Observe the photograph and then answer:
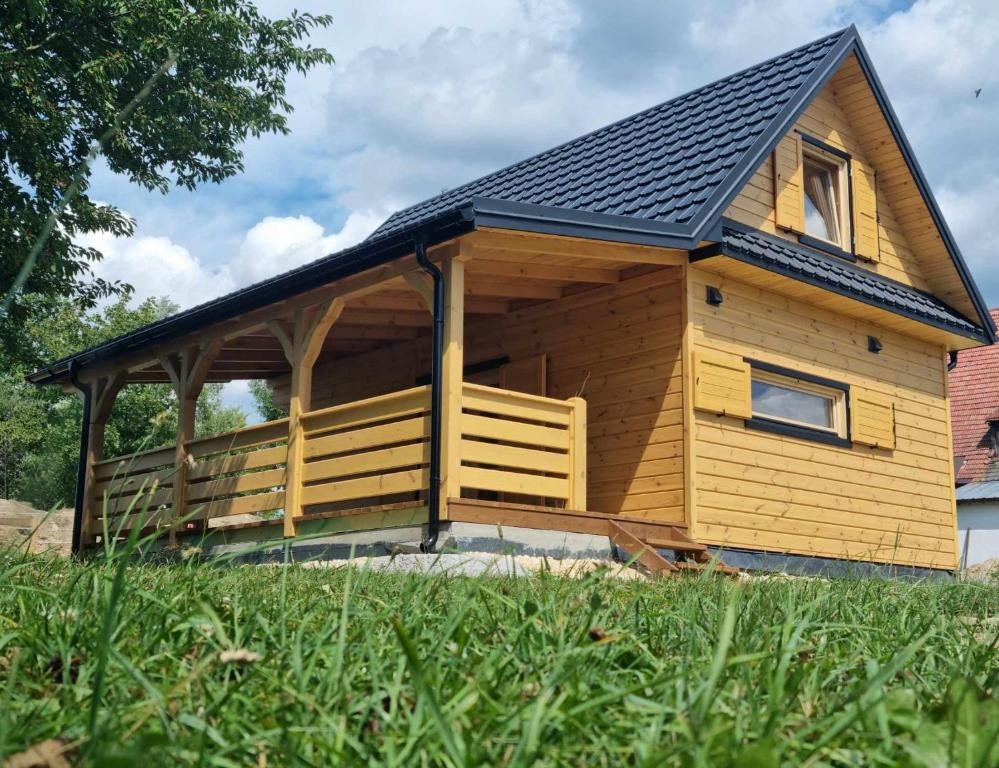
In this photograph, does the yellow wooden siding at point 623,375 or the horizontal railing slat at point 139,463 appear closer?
the yellow wooden siding at point 623,375

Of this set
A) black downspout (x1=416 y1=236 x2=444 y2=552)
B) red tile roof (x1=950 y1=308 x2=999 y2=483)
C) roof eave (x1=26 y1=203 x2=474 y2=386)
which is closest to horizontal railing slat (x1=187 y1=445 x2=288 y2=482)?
roof eave (x1=26 y1=203 x2=474 y2=386)

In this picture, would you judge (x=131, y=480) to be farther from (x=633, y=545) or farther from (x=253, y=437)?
(x=633, y=545)

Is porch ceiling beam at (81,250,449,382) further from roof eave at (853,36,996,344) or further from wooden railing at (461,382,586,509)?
roof eave at (853,36,996,344)

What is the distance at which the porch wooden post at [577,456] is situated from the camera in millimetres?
8930

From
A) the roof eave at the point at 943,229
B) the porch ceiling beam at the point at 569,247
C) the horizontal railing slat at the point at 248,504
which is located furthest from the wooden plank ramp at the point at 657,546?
the roof eave at the point at 943,229

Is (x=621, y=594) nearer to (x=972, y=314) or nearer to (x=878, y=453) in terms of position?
(x=878, y=453)

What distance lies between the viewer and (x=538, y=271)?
9.65 meters

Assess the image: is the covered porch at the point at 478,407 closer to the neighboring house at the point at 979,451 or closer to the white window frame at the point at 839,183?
the white window frame at the point at 839,183

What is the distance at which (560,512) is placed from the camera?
848cm

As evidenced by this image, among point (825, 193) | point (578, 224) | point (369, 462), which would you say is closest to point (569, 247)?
point (578, 224)

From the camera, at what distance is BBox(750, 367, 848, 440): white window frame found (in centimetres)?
1045

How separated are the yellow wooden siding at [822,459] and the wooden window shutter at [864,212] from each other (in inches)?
39.4

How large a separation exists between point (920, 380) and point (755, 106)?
3907mm

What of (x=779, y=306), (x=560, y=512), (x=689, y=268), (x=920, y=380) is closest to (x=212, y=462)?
(x=560, y=512)
